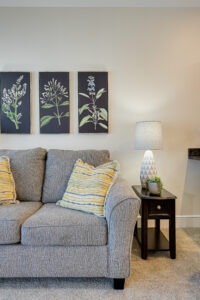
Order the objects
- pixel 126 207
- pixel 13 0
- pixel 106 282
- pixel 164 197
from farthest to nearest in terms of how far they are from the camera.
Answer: pixel 13 0, pixel 164 197, pixel 106 282, pixel 126 207

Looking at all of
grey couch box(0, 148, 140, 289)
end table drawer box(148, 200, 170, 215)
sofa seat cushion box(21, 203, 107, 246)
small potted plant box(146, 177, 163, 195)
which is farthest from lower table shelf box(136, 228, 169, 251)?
sofa seat cushion box(21, 203, 107, 246)

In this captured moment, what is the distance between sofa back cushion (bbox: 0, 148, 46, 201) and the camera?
2201 mm

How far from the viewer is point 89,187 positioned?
74.1 inches

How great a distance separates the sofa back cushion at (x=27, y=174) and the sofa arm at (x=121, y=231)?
3.02 ft

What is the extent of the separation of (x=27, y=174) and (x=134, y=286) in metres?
1.33

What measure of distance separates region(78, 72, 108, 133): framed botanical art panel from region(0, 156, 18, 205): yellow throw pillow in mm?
930

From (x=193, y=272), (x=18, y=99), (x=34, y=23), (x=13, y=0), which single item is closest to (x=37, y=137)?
(x=18, y=99)

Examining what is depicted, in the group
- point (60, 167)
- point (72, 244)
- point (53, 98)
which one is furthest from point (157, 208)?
point (53, 98)

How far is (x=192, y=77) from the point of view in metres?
2.71

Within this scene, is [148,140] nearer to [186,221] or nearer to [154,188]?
[154,188]

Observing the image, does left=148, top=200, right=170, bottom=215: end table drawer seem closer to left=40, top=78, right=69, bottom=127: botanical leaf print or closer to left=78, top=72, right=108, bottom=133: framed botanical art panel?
left=78, top=72, right=108, bottom=133: framed botanical art panel

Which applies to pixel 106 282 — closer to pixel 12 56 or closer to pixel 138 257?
pixel 138 257

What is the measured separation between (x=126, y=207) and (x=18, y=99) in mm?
1817

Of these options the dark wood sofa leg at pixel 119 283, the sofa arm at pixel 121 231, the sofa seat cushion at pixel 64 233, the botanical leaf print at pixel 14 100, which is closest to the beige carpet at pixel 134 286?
the dark wood sofa leg at pixel 119 283
